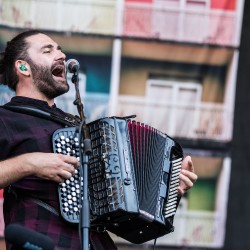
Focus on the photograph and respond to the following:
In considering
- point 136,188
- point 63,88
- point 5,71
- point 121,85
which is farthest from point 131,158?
point 121,85

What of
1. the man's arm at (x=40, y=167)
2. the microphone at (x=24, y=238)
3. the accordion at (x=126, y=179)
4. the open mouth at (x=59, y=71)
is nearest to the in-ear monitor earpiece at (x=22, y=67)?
the open mouth at (x=59, y=71)

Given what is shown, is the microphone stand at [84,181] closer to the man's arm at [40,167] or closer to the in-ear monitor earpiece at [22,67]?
the man's arm at [40,167]

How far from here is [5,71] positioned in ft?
13.3

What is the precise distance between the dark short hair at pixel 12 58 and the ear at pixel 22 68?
2 cm

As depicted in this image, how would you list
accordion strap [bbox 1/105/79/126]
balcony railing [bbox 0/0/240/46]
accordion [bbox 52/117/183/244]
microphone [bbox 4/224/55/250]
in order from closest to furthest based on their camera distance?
microphone [bbox 4/224/55/250] → accordion [bbox 52/117/183/244] → accordion strap [bbox 1/105/79/126] → balcony railing [bbox 0/0/240/46]

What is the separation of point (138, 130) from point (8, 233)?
91 cm

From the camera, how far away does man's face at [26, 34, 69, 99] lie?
12.8 feet

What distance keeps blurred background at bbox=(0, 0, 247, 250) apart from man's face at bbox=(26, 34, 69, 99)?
2.20 meters

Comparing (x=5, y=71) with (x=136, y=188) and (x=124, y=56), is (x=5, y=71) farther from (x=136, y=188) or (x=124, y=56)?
(x=124, y=56)

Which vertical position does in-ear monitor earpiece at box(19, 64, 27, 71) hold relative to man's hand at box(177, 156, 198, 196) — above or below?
above

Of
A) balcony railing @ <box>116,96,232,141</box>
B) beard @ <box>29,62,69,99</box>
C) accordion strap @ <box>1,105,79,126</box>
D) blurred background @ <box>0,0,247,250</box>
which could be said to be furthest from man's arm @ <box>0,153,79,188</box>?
balcony railing @ <box>116,96,232,141</box>

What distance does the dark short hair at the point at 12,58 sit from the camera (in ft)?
13.1

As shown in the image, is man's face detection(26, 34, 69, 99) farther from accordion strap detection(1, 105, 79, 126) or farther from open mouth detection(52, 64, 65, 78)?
accordion strap detection(1, 105, 79, 126)

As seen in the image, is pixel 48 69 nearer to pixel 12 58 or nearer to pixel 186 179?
pixel 12 58
